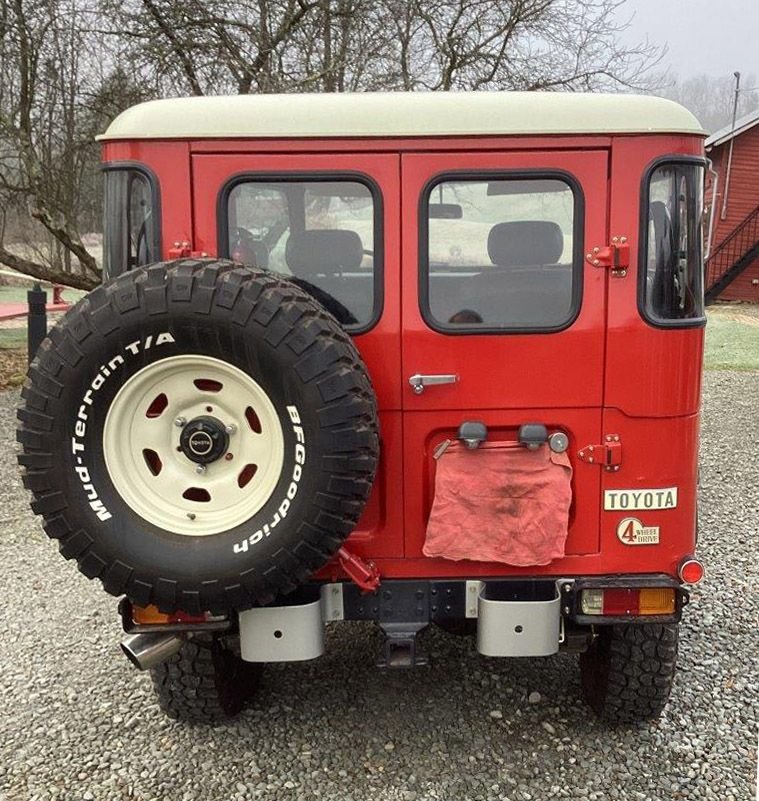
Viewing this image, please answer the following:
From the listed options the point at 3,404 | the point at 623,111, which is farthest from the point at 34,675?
the point at 3,404

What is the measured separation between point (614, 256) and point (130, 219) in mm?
1667

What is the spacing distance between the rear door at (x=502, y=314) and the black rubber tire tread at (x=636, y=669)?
60cm

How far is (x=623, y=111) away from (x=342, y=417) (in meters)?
1.38

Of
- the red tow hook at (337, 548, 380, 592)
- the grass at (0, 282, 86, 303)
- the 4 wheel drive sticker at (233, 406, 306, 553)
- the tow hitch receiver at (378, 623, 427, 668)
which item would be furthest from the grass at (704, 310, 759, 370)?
the grass at (0, 282, 86, 303)

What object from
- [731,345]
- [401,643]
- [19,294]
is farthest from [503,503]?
[19,294]

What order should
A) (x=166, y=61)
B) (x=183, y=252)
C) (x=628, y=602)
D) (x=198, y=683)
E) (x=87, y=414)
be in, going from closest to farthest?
(x=87, y=414), (x=183, y=252), (x=628, y=602), (x=198, y=683), (x=166, y=61)

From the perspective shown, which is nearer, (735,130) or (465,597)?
(465,597)

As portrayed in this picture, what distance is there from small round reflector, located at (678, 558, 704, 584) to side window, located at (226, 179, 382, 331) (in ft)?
4.64

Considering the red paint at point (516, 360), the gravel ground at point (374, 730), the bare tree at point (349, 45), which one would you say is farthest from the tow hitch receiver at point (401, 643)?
the bare tree at point (349, 45)

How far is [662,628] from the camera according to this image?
125 inches

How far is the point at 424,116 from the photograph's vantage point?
9.11ft

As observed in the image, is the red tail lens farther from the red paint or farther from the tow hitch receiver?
the tow hitch receiver

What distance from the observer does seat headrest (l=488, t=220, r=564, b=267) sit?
290cm

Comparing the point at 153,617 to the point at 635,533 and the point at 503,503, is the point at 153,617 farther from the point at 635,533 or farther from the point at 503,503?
the point at 635,533
